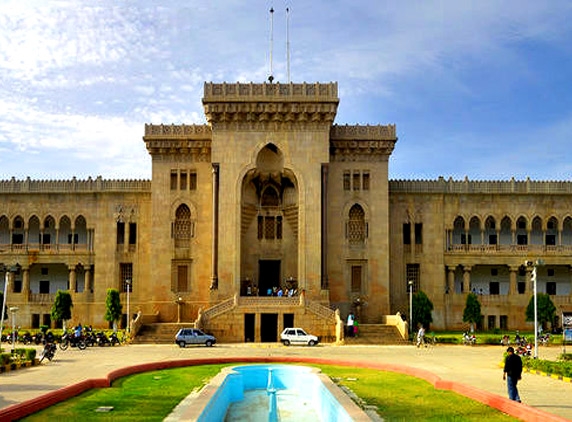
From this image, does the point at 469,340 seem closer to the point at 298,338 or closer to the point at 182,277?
the point at 298,338

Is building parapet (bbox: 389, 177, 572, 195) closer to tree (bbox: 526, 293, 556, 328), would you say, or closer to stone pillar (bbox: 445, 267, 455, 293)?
stone pillar (bbox: 445, 267, 455, 293)

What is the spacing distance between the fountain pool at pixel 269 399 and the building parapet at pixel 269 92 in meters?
28.1

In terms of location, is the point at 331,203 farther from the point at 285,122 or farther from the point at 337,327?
the point at 337,327

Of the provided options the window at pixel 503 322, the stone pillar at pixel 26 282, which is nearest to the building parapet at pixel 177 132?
the stone pillar at pixel 26 282

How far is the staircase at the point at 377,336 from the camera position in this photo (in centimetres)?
4544

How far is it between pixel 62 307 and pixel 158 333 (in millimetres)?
8259

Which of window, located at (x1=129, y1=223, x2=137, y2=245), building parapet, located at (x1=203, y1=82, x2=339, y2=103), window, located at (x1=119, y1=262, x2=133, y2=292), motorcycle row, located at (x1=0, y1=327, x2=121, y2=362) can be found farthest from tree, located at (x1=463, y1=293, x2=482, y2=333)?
window, located at (x1=129, y1=223, x2=137, y2=245)

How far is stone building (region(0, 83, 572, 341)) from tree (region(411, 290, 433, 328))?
239cm

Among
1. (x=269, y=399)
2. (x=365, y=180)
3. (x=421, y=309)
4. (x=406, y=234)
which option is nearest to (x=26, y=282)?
(x=365, y=180)

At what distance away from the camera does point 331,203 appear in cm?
5353

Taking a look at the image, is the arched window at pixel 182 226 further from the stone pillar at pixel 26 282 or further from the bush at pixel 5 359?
the bush at pixel 5 359

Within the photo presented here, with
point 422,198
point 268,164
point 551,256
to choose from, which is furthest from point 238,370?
point 551,256

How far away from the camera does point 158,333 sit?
46312mm

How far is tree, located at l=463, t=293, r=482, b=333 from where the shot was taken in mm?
52188
